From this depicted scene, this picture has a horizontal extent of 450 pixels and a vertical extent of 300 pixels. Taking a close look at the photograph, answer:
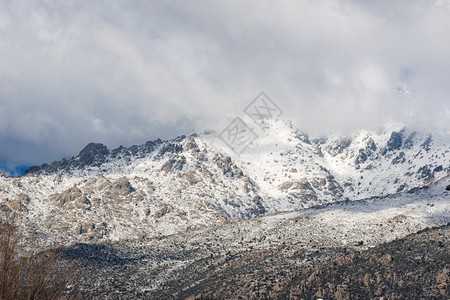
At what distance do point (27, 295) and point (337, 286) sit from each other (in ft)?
212

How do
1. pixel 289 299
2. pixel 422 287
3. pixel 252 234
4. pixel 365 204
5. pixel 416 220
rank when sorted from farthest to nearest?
pixel 365 204 → pixel 252 234 → pixel 416 220 → pixel 289 299 → pixel 422 287

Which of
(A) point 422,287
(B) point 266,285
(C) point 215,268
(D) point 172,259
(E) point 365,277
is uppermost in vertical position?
(D) point 172,259

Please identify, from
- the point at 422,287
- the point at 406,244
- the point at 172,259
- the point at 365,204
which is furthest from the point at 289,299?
the point at 365,204

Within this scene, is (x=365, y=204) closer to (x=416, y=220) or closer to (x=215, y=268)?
(x=416, y=220)

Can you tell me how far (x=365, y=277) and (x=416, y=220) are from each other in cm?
4607

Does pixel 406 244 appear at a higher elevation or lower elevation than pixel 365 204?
lower

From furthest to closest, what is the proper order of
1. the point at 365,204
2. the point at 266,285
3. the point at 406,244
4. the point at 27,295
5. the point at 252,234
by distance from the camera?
the point at 365,204
the point at 252,234
the point at 406,244
the point at 266,285
the point at 27,295

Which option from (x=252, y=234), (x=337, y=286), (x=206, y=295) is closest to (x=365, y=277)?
Result: (x=337, y=286)

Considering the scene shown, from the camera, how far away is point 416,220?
11500cm

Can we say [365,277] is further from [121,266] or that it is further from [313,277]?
[121,266]

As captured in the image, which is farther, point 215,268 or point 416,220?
point 416,220

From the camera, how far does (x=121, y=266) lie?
11944 centimetres

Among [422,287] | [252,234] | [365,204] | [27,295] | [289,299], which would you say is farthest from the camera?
[365,204]

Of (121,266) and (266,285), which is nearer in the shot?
(266,285)
